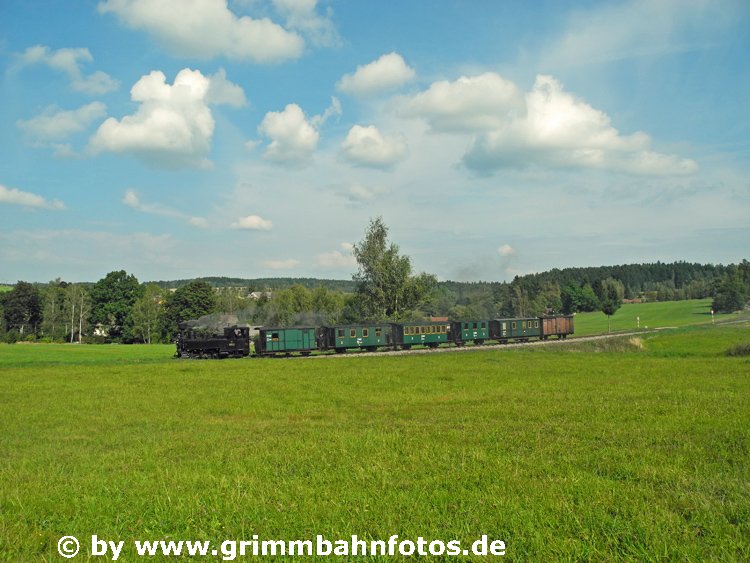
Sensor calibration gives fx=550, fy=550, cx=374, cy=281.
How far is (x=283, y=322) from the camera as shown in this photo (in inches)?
4245

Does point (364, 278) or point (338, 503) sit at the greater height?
point (364, 278)

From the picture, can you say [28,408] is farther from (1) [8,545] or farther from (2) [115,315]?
(2) [115,315]

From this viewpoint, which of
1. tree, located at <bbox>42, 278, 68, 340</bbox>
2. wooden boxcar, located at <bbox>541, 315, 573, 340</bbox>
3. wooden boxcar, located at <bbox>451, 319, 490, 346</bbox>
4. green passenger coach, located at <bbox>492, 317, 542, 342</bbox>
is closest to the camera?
wooden boxcar, located at <bbox>451, 319, 490, 346</bbox>

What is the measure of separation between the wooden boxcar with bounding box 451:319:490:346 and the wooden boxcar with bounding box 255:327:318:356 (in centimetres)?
1848

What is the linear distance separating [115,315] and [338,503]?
395 feet

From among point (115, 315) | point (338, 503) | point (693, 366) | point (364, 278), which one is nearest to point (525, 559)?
point (338, 503)

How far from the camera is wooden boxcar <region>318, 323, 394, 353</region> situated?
2287 inches

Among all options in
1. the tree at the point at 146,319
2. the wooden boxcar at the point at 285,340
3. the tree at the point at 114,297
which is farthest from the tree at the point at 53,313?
the wooden boxcar at the point at 285,340

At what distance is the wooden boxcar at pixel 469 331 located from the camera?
220 feet

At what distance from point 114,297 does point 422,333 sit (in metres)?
79.1

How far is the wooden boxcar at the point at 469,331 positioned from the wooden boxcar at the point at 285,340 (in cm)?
1848

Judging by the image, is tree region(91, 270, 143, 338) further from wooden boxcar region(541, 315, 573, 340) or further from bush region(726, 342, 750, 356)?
bush region(726, 342, 750, 356)

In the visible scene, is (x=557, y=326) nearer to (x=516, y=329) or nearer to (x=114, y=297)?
(x=516, y=329)

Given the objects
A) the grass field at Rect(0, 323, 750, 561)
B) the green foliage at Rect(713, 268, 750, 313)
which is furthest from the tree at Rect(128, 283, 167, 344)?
the green foliage at Rect(713, 268, 750, 313)
